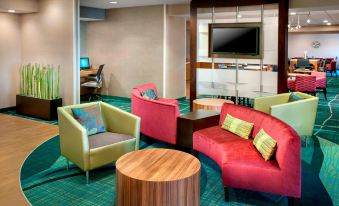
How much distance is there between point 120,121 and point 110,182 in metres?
0.94

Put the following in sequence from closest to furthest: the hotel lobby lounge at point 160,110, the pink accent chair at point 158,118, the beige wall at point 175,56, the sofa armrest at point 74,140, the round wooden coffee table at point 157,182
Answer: the round wooden coffee table at point 157,182
the hotel lobby lounge at point 160,110
the sofa armrest at point 74,140
the pink accent chair at point 158,118
the beige wall at point 175,56

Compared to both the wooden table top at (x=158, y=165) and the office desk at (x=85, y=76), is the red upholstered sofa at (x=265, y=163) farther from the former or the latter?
the office desk at (x=85, y=76)

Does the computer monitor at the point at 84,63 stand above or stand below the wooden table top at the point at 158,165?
above

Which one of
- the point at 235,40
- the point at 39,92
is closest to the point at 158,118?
the point at 235,40

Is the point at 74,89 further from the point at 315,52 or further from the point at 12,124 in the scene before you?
the point at 315,52

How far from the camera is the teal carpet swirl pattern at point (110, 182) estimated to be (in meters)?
3.57

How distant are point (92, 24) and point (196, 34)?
3.81 metres

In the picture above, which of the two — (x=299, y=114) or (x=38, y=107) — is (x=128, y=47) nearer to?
(x=38, y=107)

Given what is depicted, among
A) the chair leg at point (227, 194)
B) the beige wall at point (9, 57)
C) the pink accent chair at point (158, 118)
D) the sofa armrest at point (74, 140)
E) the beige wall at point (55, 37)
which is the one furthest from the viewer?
the beige wall at point (9, 57)

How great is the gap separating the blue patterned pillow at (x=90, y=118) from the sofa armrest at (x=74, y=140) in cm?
16

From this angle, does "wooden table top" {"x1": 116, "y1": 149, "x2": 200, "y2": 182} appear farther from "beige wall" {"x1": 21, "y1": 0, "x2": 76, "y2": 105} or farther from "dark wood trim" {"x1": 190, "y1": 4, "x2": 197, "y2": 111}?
"dark wood trim" {"x1": 190, "y1": 4, "x2": 197, "y2": 111}

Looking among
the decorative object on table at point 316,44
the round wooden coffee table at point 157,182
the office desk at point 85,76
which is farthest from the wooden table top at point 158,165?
the decorative object on table at point 316,44

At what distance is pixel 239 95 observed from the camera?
312 inches

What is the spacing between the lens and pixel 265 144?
361cm
